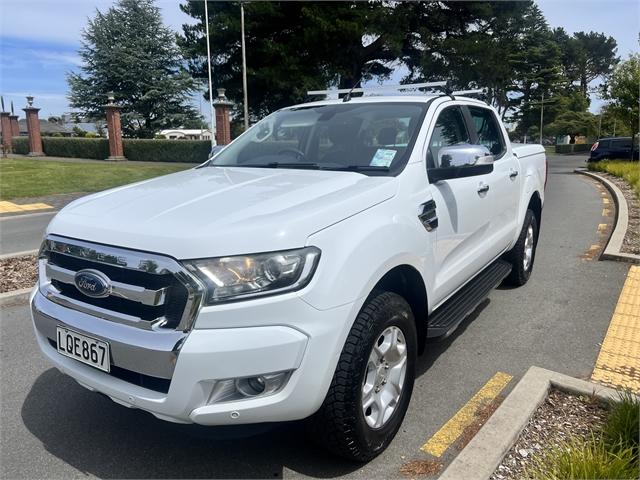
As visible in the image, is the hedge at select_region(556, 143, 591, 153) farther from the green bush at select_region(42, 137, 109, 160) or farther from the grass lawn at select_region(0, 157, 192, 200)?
the grass lawn at select_region(0, 157, 192, 200)

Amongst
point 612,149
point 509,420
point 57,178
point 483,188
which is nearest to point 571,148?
point 612,149

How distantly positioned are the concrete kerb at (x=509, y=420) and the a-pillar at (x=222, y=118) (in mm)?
24189

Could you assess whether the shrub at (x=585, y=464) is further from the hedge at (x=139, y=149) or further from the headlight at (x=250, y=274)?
the hedge at (x=139, y=149)

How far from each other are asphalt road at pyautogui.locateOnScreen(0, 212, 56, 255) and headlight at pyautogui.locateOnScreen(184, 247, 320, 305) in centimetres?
662

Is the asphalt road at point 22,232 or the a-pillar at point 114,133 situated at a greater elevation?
the a-pillar at point 114,133

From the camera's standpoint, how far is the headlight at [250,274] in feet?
7.16

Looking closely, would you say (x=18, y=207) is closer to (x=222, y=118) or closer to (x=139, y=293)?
(x=139, y=293)

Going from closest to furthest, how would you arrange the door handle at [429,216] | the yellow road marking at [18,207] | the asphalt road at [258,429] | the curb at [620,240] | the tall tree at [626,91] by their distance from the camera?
the asphalt road at [258,429] < the door handle at [429,216] < the curb at [620,240] < the yellow road marking at [18,207] < the tall tree at [626,91]

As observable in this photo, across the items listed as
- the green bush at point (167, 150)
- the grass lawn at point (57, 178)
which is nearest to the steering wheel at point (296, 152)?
the grass lawn at point (57, 178)

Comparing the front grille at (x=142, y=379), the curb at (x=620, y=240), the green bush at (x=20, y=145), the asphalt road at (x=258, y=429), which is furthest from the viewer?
the green bush at (x=20, y=145)

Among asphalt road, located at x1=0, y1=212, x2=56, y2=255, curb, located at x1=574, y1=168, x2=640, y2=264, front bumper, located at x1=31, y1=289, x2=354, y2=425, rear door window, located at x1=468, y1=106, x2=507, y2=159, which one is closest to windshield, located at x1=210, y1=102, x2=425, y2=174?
rear door window, located at x1=468, y1=106, x2=507, y2=159

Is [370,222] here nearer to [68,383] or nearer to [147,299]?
[147,299]

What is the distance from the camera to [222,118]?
1051 inches

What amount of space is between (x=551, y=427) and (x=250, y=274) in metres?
1.92
